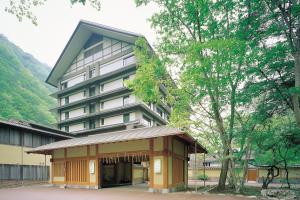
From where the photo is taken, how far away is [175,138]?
18047mm

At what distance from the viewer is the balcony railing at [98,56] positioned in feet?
114

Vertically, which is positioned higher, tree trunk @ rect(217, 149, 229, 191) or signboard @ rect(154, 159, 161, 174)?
signboard @ rect(154, 159, 161, 174)

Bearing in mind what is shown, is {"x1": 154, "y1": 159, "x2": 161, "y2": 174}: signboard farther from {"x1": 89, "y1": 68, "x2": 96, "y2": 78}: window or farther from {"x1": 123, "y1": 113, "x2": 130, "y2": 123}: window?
{"x1": 89, "y1": 68, "x2": 96, "y2": 78}: window

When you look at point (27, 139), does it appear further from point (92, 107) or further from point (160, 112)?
point (160, 112)

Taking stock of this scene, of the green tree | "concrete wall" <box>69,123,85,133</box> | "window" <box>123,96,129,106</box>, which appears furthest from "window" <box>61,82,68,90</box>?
the green tree

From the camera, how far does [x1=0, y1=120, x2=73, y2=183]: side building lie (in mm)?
24156

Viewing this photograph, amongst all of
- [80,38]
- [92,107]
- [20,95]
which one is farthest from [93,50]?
[20,95]

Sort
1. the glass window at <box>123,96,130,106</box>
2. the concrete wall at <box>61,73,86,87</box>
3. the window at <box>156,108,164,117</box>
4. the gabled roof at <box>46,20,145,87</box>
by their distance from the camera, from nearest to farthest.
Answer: the gabled roof at <box>46,20,145,87</box> < the glass window at <box>123,96,130,106</box> < the concrete wall at <box>61,73,86,87</box> < the window at <box>156,108,164,117</box>

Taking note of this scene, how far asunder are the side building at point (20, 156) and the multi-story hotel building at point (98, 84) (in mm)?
9360

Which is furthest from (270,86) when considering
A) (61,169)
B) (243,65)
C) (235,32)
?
(61,169)

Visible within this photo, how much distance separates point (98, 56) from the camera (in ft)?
124

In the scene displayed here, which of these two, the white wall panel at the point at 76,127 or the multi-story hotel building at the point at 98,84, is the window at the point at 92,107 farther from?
the white wall panel at the point at 76,127

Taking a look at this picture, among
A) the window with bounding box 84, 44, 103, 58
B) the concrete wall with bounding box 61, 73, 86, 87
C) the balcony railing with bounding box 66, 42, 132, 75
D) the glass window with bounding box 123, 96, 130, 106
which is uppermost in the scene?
the window with bounding box 84, 44, 103, 58

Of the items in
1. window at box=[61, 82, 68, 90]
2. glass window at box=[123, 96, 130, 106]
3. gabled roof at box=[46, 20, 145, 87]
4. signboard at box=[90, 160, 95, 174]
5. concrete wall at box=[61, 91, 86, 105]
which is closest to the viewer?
signboard at box=[90, 160, 95, 174]
